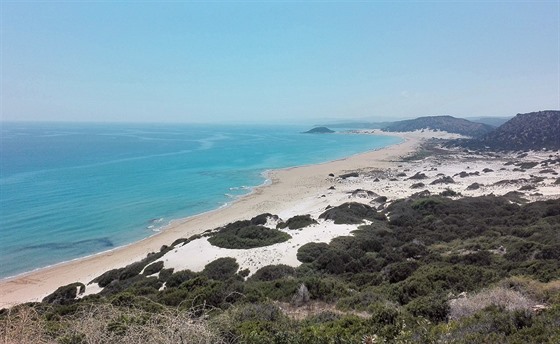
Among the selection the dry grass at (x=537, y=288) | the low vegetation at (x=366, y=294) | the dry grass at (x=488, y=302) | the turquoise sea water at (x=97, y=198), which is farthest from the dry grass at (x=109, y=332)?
the turquoise sea water at (x=97, y=198)

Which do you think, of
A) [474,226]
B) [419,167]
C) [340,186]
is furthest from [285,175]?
[474,226]

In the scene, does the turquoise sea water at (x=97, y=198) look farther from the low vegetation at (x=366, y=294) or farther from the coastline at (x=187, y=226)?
the low vegetation at (x=366, y=294)

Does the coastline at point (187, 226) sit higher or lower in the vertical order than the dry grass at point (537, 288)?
lower

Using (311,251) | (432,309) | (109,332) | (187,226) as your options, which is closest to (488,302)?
(432,309)

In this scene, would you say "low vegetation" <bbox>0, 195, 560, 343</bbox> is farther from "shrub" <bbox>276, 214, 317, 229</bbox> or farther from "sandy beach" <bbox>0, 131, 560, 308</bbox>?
"shrub" <bbox>276, 214, 317, 229</bbox>

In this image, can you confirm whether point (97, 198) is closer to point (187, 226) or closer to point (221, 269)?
point (187, 226)

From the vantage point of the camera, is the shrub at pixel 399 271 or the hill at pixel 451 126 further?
the hill at pixel 451 126

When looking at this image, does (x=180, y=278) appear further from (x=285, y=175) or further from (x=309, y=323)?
(x=285, y=175)
